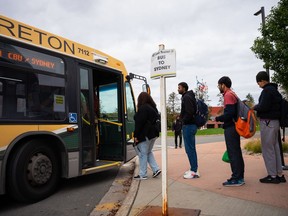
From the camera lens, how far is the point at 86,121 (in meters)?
6.24

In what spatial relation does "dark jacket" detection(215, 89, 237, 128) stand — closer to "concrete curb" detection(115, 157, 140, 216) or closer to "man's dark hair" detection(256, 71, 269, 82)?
"man's dark hair" detection(256, 71, 269, 82)

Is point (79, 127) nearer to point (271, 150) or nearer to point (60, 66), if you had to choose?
point (60, 66)

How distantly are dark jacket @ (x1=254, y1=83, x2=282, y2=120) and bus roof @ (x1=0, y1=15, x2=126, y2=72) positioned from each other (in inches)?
140

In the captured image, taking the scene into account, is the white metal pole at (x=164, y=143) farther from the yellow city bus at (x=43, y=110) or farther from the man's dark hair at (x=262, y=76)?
the man's dark hair at (x=262, y=76)

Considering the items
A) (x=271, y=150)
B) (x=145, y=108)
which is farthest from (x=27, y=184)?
(x=271, y=150)

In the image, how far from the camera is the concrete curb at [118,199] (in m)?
4.40

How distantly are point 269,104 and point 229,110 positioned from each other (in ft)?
2.50

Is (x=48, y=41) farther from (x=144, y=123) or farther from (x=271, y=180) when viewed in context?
(x=271, y=180)

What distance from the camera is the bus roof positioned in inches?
190

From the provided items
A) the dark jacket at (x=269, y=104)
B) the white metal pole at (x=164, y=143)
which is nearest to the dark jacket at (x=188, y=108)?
the dark jacket at (x=269, y=104)

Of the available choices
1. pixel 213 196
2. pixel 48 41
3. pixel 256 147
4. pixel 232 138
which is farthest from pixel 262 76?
pixel 256 147

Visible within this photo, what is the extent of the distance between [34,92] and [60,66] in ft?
2.73

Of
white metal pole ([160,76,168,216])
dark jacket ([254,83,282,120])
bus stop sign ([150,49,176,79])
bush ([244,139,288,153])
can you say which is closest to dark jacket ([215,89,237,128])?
dark jacket ([254,83,282,120])

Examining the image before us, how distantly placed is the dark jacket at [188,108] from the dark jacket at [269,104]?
46.7 inches
